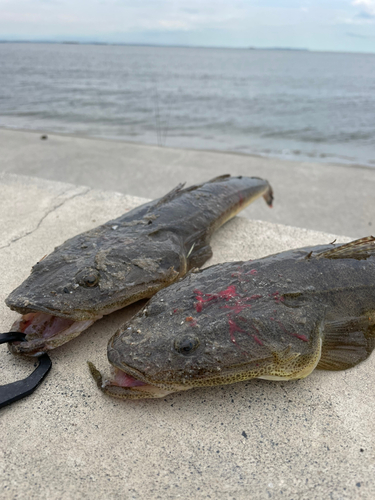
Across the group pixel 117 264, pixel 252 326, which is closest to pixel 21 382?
pixel 117 264

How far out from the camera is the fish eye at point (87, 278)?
7.24 feet

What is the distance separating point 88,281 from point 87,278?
0.8 inches

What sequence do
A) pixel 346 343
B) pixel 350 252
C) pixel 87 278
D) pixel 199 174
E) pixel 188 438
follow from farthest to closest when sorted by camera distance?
pixel 199 174 → pixel 350 252 → pixel 87 278 → pixel 346 343 → pixel 188 438

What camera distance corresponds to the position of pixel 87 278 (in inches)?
87.0

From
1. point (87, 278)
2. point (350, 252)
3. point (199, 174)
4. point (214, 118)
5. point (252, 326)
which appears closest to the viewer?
point (252, 326)

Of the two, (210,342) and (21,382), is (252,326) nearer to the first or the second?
(210,342)

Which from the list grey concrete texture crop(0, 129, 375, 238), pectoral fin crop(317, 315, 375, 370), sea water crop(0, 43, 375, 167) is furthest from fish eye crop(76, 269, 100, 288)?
sea water crop(0, 43, 375, 167)

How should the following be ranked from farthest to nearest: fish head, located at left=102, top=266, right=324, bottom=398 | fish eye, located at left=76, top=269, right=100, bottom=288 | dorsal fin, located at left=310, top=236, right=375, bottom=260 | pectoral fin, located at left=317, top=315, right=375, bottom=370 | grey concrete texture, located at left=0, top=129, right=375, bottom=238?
grey concrete texture, located at left=0, top=129, right=375, bottom=238 → dorsal fin, located at left=310, top=236, right=375, bottom=260 → fish eye, located at left=76, top=269, right=100, bottom=288 → pectoral fin, located at left=317, top=315, right=375, bottom=370 → fish head, located at left=102, top=266, right=324, bottom=398

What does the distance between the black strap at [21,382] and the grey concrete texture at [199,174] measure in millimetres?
4692

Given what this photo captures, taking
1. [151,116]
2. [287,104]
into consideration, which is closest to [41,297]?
[151,116]

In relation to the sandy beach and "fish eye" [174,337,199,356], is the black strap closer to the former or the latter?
the sandy beach

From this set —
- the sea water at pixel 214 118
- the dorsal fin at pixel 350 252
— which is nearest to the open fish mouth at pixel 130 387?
the dorsal fin at pixel 350 252

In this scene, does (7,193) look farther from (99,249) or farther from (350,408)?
(350,408)

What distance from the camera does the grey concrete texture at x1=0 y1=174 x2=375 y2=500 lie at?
61.6 inches
